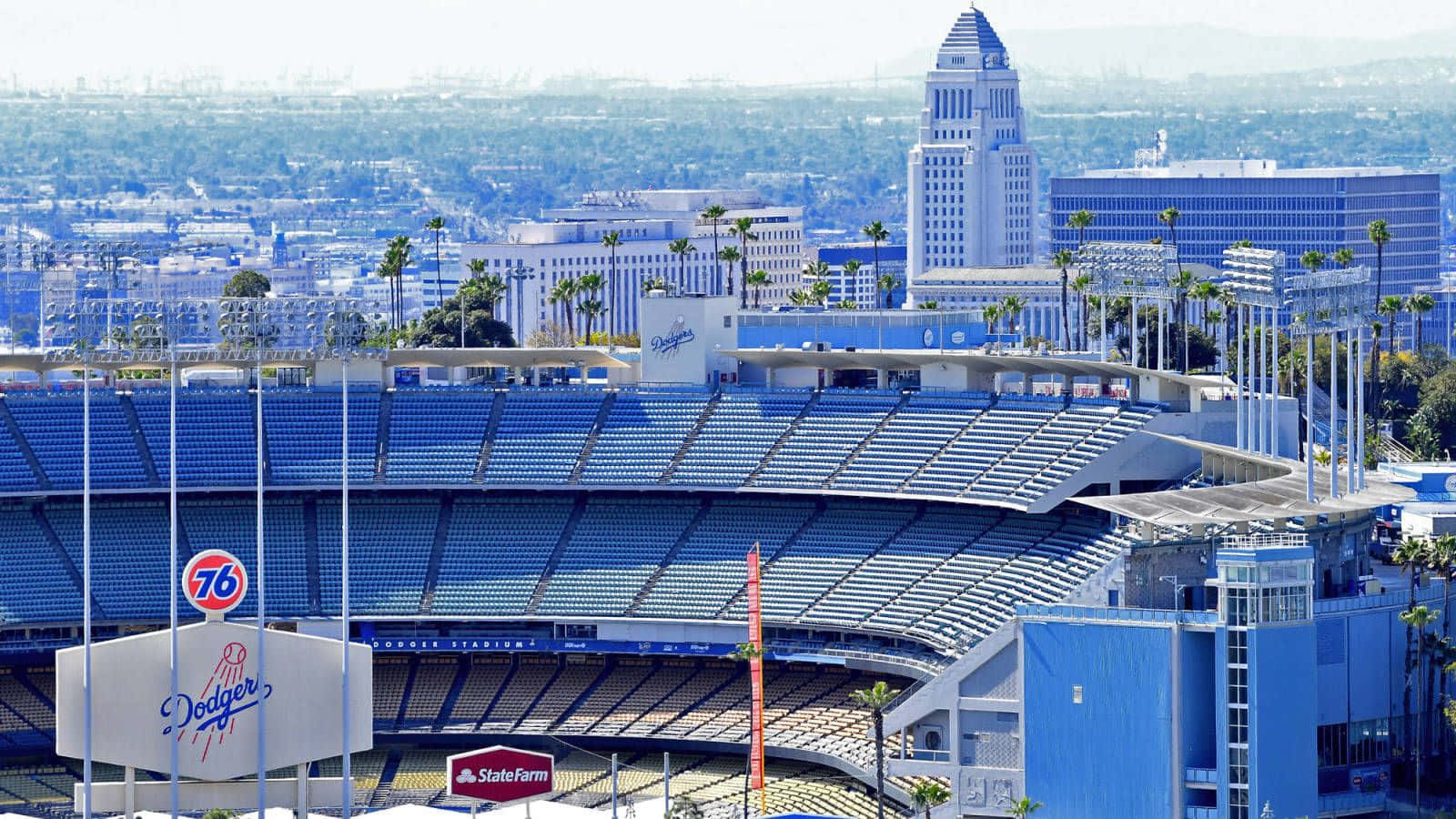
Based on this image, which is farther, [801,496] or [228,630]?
[801,496]

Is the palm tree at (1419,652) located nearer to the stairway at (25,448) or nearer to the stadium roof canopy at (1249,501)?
the stadium roof canopy at (1249,501)

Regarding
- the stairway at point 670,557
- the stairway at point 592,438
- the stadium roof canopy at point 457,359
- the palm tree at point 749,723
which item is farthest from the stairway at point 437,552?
the palm tree at point 749,723

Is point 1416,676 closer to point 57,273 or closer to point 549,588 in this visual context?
point 549,588

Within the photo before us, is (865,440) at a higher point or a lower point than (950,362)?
lower

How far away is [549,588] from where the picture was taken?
88188 mm

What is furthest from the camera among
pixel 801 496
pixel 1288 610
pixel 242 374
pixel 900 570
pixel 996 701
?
pixel 242 374

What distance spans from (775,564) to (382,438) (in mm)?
15437

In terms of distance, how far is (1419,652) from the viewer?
231 feet

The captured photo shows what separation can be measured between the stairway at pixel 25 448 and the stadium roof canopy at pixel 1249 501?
1433 inches

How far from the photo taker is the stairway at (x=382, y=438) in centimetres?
9200

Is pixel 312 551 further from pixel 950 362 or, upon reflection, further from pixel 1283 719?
pixel 1283 719

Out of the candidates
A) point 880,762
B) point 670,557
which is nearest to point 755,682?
point 880,762

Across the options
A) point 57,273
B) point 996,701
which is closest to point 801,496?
point 996,701

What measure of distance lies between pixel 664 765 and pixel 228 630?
55.9 feet
